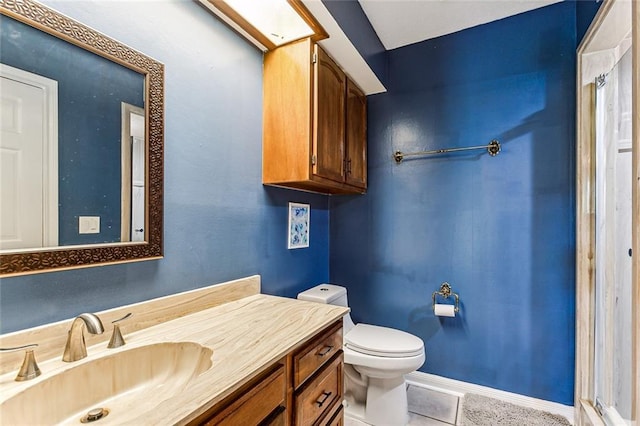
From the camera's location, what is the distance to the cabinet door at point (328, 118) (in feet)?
5.26

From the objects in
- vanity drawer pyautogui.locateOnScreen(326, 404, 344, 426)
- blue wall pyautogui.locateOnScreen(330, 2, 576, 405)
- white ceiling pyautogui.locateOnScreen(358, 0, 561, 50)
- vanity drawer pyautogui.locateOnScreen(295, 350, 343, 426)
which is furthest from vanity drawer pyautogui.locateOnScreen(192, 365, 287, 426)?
white ceiling pyautogui.locateOnScreen(358, 0, 561, 50)

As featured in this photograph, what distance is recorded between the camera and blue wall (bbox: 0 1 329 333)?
89cm

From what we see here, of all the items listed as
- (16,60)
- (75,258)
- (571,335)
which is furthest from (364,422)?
(16,60)

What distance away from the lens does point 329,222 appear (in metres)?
2.48

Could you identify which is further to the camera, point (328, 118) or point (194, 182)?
point (328, 118)

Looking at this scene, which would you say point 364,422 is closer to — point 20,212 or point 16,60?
point 20,212

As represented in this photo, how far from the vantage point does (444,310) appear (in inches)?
76.9

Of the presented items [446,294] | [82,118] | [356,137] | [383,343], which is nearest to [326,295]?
[383,343]

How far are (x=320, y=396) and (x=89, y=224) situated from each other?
3.28 feet

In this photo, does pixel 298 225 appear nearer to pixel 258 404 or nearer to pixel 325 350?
pixel 325 350

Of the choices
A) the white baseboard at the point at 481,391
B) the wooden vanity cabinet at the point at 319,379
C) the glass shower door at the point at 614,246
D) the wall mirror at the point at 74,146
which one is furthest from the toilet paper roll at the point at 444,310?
the wall mirror at the point at 74,146

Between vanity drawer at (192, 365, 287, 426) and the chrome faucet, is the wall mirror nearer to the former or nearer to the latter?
the chrome faucet

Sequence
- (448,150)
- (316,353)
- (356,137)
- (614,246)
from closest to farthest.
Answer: (316,353) → (614,246) → (448,150) → (356,137)

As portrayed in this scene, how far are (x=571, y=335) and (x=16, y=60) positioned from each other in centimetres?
276
